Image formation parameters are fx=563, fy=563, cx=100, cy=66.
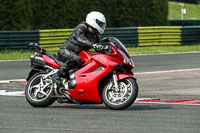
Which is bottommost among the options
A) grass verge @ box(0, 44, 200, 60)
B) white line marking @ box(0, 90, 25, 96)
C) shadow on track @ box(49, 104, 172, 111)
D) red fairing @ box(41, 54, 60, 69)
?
grass verge @ box(0, 44, 200, 60)

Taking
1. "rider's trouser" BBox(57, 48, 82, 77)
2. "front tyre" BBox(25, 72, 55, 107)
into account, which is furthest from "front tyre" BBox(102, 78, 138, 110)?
"front tyre" BBox(25, 72, 55, 107)

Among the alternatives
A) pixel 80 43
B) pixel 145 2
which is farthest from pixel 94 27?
pixel 145 2

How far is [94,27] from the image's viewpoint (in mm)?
9414

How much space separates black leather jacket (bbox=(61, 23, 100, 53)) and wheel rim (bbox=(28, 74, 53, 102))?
0.70 m

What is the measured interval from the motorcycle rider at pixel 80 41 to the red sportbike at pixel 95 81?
0.34 ft

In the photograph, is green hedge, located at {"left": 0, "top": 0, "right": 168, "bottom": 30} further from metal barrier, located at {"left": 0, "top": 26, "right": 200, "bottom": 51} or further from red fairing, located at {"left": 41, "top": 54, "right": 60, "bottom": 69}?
red fairing, located at {"left": 41, "top": 54, "right": 60, "bottom": 69}

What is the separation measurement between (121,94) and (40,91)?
4.90 ft

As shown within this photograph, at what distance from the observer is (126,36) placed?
2506 cm

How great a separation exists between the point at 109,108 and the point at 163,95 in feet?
8.84

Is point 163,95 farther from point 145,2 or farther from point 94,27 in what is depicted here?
point 145,2

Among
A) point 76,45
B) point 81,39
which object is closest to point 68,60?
point 76,45

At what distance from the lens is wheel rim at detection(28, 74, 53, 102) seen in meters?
9.69

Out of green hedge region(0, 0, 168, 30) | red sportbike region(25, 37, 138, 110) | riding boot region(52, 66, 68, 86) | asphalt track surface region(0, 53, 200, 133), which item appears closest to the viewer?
asphalt track surface region(0, 53, 200, 133)

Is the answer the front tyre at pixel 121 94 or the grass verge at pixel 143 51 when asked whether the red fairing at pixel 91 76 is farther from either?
the grass verge at pixel 143 51
